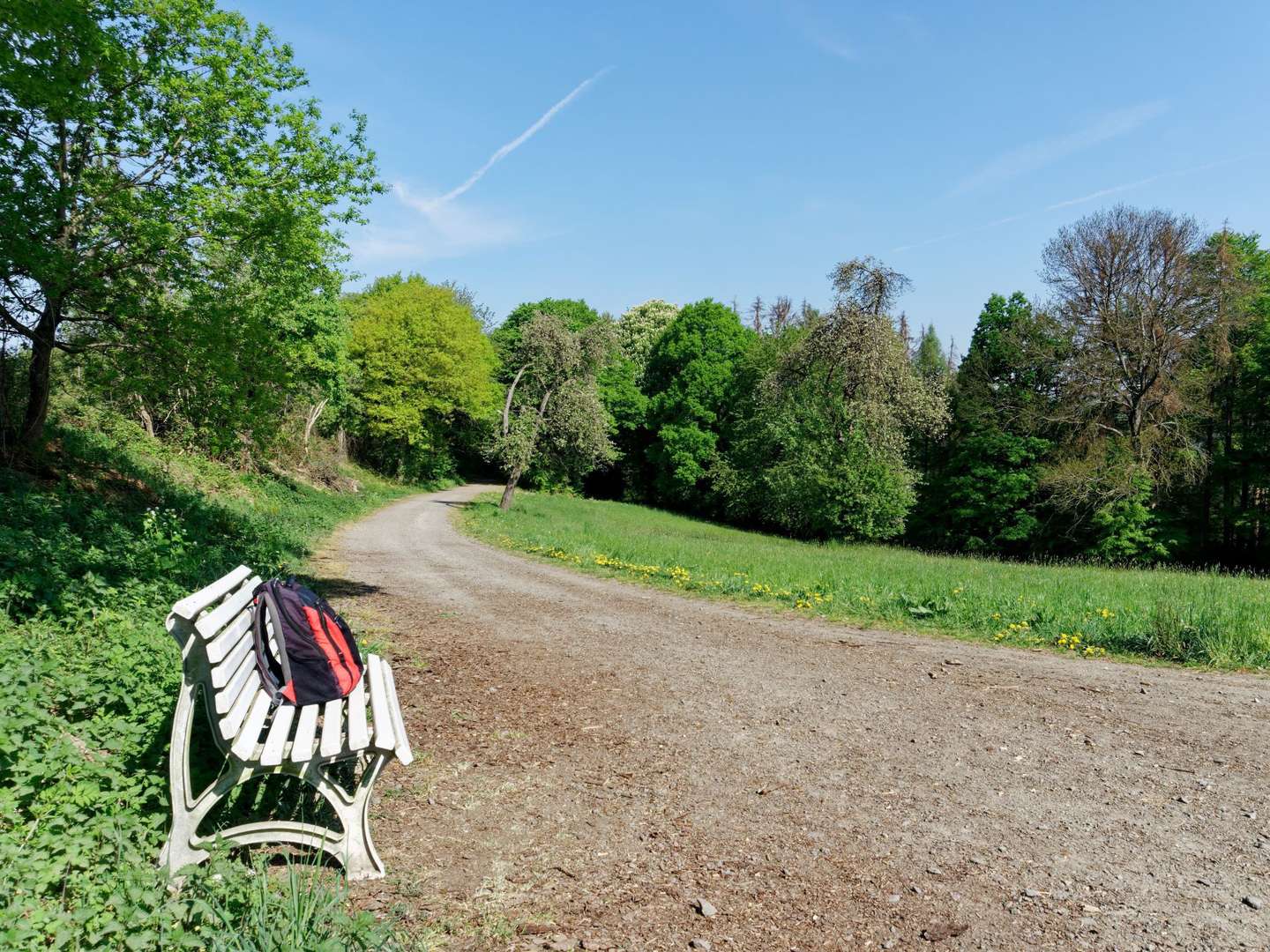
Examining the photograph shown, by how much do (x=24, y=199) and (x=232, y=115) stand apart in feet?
10.1

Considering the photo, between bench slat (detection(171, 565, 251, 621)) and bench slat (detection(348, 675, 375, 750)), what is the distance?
886 mm

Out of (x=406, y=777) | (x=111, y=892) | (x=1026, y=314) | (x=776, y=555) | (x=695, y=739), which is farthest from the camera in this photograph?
(x=1026, y=314)

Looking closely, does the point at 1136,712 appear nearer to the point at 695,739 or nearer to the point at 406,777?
the point at 695,739

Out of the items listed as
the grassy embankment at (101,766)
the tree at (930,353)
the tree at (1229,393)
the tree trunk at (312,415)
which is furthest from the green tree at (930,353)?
the grassy embankment at (101,766)

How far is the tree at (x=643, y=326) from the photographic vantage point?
60906 mm

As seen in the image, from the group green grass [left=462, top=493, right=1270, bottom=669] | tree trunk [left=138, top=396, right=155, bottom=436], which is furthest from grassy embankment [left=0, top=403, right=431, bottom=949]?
tree trunk [left=138, top=396, right=155, bottom=436]

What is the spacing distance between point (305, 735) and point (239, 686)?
1.61 ft

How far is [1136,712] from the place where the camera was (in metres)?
6.32

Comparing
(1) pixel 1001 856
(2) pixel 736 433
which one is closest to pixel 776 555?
(1) pixel 1001 856

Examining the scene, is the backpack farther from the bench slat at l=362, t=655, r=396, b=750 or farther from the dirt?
the dirt

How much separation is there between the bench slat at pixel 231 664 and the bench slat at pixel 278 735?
12.1 inches

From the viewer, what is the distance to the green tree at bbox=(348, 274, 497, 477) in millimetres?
39344

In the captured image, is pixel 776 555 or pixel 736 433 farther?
pixel 736 433

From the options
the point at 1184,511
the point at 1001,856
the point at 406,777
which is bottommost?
the point at 406,777
